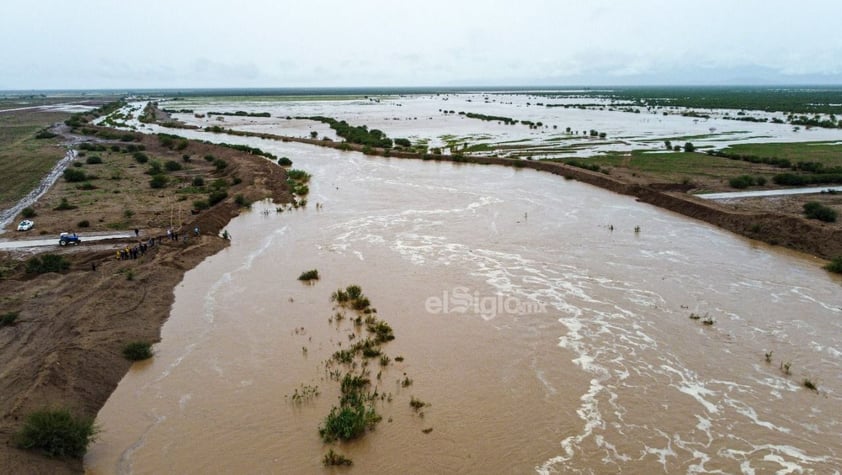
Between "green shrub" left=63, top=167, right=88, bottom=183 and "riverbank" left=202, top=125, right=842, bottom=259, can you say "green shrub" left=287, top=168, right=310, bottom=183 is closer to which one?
"green shrub" left=63, top=167, right=88, bottom=183

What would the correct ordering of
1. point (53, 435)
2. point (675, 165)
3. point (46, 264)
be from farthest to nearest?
point (675, 165)
point (46, 264)
point (53, 435)

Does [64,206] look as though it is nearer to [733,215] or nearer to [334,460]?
[334,460]

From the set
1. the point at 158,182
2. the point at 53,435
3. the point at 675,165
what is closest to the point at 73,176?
the point at 158,182

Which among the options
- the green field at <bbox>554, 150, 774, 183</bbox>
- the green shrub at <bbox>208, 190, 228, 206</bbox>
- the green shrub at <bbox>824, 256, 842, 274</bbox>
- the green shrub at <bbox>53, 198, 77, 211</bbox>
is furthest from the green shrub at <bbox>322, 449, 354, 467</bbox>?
the green field at <bbox>554, 150, 774, 183</bbox>

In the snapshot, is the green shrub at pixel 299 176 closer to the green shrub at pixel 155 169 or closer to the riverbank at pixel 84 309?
the riverbank at pixel 84 309

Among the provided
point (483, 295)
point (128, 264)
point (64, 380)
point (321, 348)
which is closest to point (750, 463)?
point (483, 295)

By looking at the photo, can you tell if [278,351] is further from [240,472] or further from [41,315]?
[41,315]
